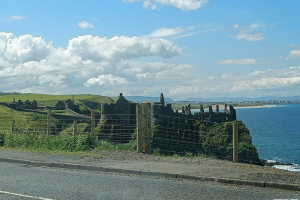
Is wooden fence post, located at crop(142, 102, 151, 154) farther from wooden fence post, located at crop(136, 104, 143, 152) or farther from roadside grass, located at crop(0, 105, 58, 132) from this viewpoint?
roadside grass, located at crop(0, 105, 58, 132)

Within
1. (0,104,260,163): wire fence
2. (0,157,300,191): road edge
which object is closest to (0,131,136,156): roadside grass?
(0,157,300,191): road edge

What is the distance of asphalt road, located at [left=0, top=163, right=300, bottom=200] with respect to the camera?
8312mm

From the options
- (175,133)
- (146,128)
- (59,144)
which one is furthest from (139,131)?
(175,133)

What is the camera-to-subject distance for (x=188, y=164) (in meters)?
12.1

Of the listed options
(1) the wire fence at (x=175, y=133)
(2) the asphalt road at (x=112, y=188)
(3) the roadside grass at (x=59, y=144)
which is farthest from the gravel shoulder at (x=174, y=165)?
(1) the wire fence at (x=175, y=133)

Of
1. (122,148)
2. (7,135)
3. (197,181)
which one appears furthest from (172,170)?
(7,135)

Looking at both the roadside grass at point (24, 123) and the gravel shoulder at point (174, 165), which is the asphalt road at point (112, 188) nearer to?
the gravel shoulder at point (174, 165)

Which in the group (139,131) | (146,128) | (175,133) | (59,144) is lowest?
(175,133)

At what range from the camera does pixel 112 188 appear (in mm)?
9234

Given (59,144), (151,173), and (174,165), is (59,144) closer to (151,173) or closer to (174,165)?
(174,165)

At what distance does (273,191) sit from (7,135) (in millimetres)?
15670

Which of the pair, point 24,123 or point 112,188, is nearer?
point 112,188

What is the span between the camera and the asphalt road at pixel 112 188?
8.31m

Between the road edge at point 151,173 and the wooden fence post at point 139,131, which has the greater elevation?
the wooden fence post at point 139,131
